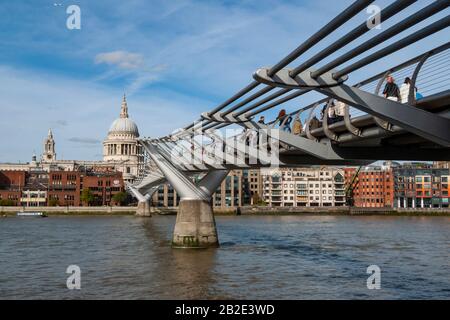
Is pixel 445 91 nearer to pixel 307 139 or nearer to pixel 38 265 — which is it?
pixel 307 139

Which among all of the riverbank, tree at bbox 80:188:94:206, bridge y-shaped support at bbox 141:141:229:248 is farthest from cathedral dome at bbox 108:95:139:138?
bridge y-shaped support at bbox 141:141:229:248

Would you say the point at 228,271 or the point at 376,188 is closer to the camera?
the point at 228,271

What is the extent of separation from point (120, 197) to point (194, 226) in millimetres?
89180

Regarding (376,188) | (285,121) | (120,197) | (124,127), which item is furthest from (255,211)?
(285,121)

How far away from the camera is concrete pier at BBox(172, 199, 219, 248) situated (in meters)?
32.2

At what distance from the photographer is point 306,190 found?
130125mm

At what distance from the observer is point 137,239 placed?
42.7 meters

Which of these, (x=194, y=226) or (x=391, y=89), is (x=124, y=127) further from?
(x=391, y=89)

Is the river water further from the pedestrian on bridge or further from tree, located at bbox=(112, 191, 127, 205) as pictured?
tree, located at bbox=(112, 191, 127, 205)

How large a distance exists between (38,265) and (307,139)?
1531cm

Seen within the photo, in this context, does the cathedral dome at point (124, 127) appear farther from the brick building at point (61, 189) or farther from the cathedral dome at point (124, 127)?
the brick building at point (61, 189)

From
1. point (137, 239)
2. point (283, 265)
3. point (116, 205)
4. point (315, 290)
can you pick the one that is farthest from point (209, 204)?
point (116, 205)

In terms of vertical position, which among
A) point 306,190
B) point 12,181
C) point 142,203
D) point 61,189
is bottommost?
point 142,203

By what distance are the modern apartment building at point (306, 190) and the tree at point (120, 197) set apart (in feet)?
101
